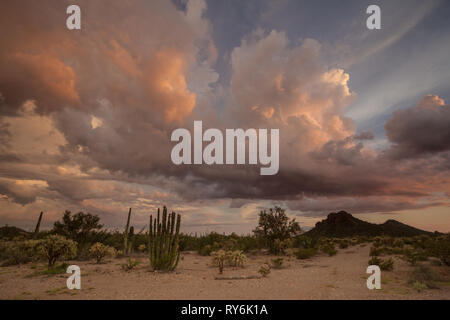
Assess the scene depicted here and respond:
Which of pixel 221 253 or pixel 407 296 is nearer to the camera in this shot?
pixel 407 296

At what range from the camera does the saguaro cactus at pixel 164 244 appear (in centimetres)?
1398

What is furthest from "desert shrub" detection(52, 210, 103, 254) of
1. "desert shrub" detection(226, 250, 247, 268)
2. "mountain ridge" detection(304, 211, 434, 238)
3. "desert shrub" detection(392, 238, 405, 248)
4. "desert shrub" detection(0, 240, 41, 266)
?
Answer: "mountain ridge" detection(304, 211, 434, 238)

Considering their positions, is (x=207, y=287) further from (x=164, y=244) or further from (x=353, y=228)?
(x=353, y=228)

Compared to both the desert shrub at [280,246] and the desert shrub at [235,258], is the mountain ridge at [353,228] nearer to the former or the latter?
the desert shrub at [280,246]

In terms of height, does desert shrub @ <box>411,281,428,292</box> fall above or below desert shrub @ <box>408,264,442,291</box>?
above

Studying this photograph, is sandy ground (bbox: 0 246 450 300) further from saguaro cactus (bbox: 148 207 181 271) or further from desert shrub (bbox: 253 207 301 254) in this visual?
desert shrub (bbox: 253 207 301 254)

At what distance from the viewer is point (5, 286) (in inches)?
409

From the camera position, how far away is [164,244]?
14453 millimetres

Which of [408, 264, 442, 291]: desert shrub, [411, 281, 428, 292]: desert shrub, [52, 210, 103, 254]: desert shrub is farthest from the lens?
[52, 210, 103, 254]: desert shrub

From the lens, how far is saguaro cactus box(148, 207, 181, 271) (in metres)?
14.0
